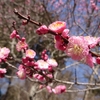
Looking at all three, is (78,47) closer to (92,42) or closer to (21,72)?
(92,42)

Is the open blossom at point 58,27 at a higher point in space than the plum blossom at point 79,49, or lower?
higher

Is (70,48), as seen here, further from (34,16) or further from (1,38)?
(1,38)

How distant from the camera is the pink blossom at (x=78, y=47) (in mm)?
1055

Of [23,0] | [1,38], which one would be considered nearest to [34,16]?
[23,0]

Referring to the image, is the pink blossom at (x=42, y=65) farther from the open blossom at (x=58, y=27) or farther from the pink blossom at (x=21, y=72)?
the open blossom at (x=58, y=27)

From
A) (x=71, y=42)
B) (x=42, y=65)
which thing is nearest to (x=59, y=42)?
(x=71, y=42)

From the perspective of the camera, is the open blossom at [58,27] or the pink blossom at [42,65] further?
the pink blossom at [42,65]

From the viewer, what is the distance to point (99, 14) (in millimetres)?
4359

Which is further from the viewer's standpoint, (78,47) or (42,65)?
(42,65)

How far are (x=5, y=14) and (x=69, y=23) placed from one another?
1812 millimetres

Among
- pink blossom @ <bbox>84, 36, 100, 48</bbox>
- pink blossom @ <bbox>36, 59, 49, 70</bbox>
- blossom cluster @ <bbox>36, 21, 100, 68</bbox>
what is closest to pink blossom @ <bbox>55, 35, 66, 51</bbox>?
blossom cluster @ <bbox>36, 21, 100, 68</bbox>

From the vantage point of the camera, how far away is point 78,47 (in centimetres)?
112

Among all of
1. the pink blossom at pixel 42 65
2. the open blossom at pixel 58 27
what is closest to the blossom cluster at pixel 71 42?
the open blossom at pixel 58 27

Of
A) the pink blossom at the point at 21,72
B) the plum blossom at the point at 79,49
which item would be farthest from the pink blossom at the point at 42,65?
the plum blossom at the point at 79,49
